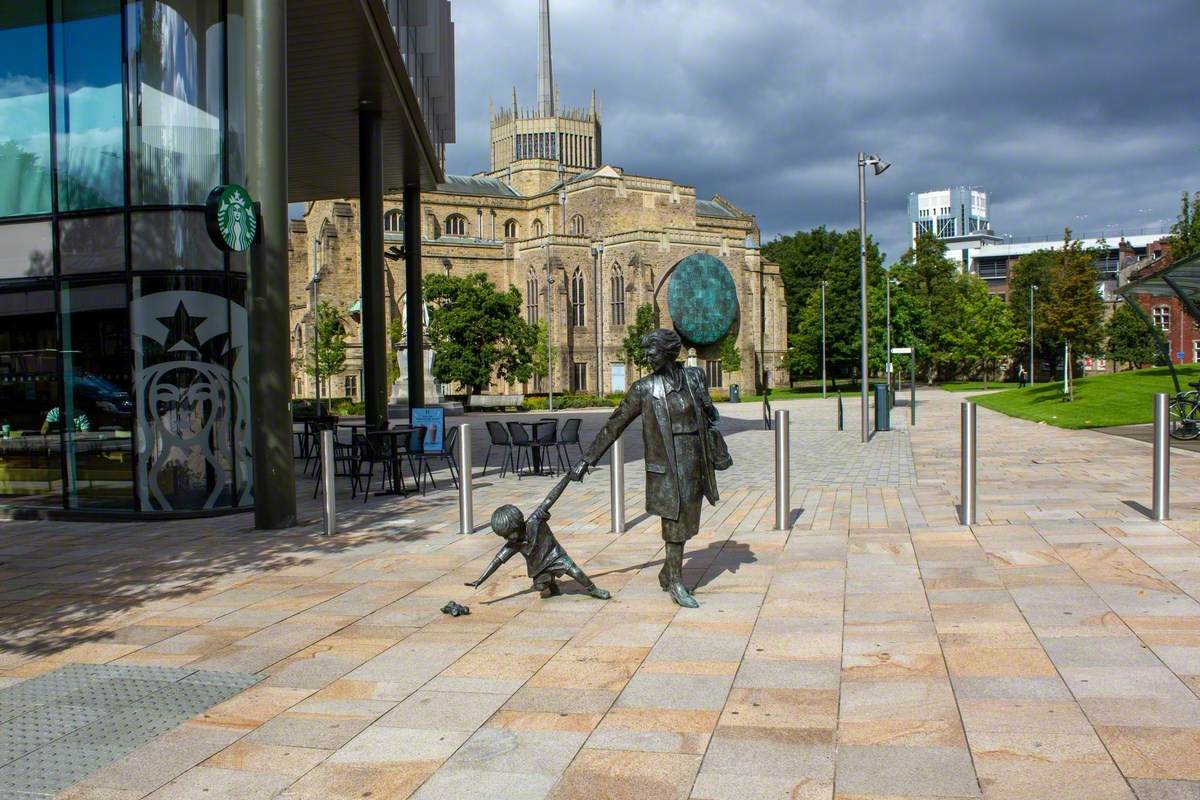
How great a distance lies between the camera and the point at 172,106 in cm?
Answer: 1204

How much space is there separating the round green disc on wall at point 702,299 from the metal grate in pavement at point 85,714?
7715 mm

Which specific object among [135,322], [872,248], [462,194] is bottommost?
[135,322]

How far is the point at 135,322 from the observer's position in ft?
38.9

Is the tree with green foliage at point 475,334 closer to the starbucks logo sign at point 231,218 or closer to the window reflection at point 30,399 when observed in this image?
the window reflection at point 30,399

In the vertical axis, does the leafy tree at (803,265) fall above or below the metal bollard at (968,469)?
above

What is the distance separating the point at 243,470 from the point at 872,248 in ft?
213

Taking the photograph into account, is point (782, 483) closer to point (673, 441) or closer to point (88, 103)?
point (673, 441)

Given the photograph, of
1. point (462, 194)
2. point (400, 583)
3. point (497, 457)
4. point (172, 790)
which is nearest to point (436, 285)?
point (462, 194)

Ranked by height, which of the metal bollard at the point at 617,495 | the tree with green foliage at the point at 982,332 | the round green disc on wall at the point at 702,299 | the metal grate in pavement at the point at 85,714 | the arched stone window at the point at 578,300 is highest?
the arched stone window at the point at 578,300

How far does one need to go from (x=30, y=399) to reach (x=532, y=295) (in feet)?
201

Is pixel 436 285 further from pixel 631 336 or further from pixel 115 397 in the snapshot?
pixel 115 397

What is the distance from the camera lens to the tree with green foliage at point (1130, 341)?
249 ft

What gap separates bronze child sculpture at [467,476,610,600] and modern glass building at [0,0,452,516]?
6183mm

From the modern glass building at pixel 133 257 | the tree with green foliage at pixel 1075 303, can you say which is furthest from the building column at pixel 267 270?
the tree with green foliage at pixel 1075 303
